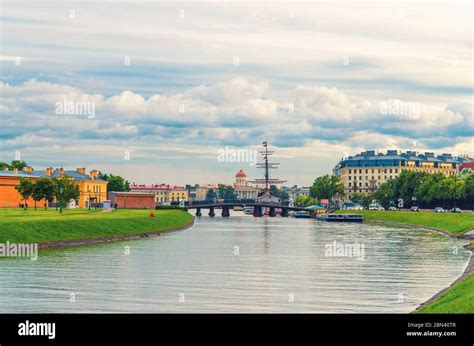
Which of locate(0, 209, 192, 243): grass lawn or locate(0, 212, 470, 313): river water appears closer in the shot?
locate(0, 212, 470, 313): river water

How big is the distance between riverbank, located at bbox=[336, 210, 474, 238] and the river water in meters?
25.5

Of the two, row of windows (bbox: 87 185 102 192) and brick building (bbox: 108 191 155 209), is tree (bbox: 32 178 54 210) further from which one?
row of windows (bbox: 87 185 102 192)

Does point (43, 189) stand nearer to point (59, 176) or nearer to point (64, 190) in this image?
point (64, 190)

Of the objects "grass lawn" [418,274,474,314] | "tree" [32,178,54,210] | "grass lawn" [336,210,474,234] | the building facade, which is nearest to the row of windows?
the building facade

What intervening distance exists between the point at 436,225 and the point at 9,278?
8457 cm

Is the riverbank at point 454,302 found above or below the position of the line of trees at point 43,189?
below

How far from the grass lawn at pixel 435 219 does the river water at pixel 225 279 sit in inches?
1059

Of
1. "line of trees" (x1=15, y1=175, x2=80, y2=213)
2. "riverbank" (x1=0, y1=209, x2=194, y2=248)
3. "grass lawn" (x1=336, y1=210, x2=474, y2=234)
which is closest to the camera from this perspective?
"riverbank" (x1=0, y1=209, x2=194, y2=248)

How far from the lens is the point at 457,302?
108ft

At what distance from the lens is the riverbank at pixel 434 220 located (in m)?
104

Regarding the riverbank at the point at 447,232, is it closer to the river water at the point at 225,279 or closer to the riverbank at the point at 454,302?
the riverbank at the point at 454,302

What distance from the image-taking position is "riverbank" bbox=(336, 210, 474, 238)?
4087 inches

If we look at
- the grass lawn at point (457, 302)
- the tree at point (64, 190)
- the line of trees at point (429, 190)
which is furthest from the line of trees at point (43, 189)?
the grass lawn at point (457, 302)
